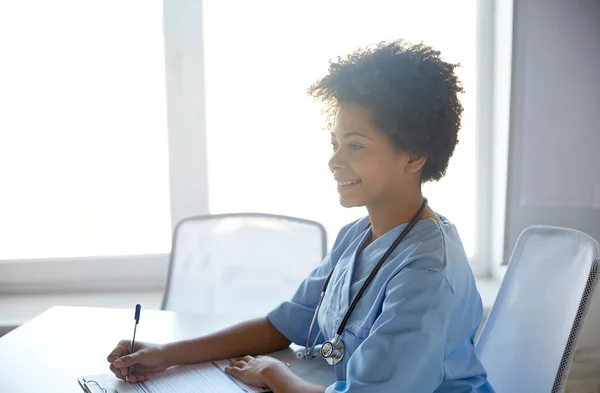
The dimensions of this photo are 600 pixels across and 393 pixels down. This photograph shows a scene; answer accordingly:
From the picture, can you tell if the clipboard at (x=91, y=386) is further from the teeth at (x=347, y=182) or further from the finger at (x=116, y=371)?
the teeth at (x=347, y=182)

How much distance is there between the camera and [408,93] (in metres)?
1.08

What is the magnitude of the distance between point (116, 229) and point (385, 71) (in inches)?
59.3

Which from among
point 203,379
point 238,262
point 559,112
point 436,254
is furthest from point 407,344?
point 559,112

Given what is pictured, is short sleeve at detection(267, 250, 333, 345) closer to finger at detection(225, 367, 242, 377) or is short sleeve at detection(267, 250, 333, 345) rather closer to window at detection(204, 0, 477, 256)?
finger at detection(225, 367, 242, 377)

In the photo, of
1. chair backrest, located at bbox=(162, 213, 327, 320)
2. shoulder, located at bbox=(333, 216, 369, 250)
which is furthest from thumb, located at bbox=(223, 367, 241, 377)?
chair backrest, located at bbox=(162, 213, 327, 320)

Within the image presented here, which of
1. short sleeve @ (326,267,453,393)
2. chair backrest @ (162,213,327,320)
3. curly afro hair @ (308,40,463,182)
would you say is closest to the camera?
short sleeve @ (326,267,453,393)

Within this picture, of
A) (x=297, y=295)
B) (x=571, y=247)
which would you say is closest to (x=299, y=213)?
(x=297, y=295)

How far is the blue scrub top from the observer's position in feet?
3.16

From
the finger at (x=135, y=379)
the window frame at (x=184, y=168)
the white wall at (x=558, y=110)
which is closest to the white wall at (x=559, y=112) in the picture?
the white wall at (x=558, y=110)

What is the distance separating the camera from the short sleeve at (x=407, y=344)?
96cm

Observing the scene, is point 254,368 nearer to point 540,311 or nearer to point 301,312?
point 301,312

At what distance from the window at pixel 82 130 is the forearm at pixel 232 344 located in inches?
42.7

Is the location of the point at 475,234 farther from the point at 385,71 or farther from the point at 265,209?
the point at 385,71

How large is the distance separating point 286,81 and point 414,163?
1.20 metres
